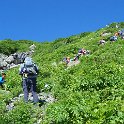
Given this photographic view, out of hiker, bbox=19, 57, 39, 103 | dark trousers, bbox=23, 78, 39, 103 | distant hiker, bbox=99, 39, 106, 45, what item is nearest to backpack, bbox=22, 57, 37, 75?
hiker, bbox=19, 57, 39, 103

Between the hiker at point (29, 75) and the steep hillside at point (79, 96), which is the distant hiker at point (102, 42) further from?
the hiker at point (29, 75)

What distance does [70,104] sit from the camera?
52.8ft

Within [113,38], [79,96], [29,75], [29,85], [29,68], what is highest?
[113,38]

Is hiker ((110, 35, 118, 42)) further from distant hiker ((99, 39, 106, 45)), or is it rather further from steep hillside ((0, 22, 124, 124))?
steep hillside ((0, 22, 124, 124))

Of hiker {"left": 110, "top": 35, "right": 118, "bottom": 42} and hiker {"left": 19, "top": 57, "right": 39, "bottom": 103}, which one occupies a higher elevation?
hiker {"left": 110, "top": 35, "right": 118, "bottom": 42}

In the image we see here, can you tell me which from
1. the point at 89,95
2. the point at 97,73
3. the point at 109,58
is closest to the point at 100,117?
the point at 89,95

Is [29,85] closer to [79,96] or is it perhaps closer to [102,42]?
[79,96]

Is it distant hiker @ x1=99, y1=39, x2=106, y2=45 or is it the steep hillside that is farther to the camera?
distant hiker @ x1=99, y1=39, x2=106, y2=45

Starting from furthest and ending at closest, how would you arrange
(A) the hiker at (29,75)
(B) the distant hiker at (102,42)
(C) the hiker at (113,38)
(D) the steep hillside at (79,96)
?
1. (B) the distant hiker at (102,42)
2. (C) the hiker at (113,38)
3. (A) the hiker at (29,75)
4. (D) the steep hillside at (79,96)

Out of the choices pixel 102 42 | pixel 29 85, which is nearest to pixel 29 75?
pixel 29 85

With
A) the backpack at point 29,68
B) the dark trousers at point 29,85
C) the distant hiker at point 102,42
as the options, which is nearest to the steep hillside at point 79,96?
the dark trousers at point 29,85

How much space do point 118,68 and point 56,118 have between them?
20.7 ft

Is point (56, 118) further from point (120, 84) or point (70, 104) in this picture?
point (120, 84)

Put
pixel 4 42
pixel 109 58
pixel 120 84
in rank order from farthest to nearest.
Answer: pixel 4 42, pixel 109 58, pixel 120 84
